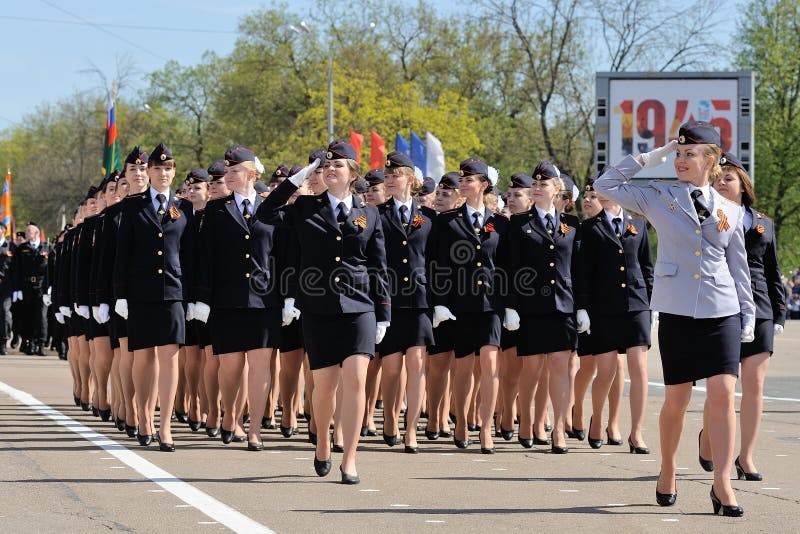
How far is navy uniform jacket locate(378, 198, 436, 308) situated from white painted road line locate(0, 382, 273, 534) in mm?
2359

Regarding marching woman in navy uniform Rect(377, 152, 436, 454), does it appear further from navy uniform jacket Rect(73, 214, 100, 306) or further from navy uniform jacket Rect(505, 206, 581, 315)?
navy uniform jacket Rect(73, 214, 100, 306)

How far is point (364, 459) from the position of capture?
10.3m

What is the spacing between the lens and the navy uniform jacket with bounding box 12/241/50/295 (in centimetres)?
2595

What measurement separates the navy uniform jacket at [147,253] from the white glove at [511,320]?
2.45 metres

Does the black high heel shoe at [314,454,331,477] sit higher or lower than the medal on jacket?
lower

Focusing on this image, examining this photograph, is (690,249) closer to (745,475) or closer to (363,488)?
(745,475)

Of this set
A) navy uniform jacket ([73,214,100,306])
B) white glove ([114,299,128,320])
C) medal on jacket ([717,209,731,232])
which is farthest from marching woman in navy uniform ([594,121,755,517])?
navy uniform jacket ([73,214,100,306])

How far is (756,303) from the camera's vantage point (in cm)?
930

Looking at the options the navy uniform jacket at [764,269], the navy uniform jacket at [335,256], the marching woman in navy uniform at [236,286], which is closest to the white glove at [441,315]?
the marching woman in navy uniform at [236,286]

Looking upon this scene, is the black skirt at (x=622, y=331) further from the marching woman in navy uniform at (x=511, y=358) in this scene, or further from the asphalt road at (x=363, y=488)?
the asphalt road at (x=363, y=488)

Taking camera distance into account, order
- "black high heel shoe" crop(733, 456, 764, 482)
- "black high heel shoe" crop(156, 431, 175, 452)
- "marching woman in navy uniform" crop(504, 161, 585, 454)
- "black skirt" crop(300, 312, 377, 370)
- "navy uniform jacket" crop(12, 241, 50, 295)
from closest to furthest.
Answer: "black skirt" crop(300, 312, 377, 370) → "black high heel shoe" crop(733, 456, 764, 482) → "black high heel shoe" crop(156, 431, 175, 452) → "marching woman in navy uniform" crop(504, 161, 585, 454) → "navy uniform jacket" crop(12, 241, 50, 295)

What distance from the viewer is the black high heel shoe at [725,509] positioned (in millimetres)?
7547

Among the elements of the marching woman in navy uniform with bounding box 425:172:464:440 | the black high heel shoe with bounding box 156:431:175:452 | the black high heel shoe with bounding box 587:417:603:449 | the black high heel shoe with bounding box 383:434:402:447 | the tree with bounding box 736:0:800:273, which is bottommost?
the black high heel shoe with bounding box 156:431:175:452

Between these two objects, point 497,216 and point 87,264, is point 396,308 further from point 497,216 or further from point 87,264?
point 87,264
